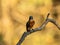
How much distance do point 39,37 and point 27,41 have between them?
0.10 m

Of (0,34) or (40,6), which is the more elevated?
(40,6)

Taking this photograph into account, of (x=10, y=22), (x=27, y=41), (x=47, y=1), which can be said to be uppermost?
(x=47, y=1)

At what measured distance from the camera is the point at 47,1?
2.51 meters

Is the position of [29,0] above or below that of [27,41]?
above

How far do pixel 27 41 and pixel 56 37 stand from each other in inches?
9.5

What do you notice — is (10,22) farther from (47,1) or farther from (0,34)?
(47,1)

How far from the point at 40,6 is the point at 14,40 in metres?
0.34

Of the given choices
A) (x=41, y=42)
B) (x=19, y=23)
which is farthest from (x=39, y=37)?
(x=19, y=23)

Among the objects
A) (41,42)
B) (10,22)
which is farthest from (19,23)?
(41,42)

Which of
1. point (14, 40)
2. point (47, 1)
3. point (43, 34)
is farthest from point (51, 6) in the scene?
point (14, 40)

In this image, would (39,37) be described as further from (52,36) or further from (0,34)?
(0,34)

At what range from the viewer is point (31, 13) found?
2506mm

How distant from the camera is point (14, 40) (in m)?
2.53

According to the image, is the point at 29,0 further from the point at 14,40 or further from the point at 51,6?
the point at 14,40
